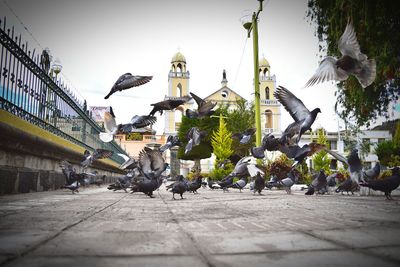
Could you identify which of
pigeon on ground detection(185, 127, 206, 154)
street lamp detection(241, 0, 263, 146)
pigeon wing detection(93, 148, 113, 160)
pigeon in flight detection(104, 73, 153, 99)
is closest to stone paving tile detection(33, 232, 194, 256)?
pigeon in flight detection(104, 73, 153, 99)

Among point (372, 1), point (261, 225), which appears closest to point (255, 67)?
point (372, 1)

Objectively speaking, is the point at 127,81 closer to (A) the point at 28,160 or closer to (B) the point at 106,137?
(B) the point at 106,137

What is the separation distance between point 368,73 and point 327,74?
1.94 ft

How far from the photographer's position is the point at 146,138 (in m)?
42.7

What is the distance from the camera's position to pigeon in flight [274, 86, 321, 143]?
5.19 metres

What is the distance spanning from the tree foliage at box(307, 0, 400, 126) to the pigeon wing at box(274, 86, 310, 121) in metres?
1.97

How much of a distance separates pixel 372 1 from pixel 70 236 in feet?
22.7

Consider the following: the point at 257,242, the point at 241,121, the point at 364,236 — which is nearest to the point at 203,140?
the point at 241,121

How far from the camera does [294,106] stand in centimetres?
579

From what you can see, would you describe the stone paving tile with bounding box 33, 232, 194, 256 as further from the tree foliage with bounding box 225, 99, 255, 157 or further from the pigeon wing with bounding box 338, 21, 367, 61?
the tree foliage with bounding box 225, 99, 255, 157

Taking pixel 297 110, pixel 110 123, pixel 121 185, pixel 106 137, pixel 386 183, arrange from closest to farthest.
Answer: pixel 386 183 → pixel 297 110 → pixel 106 137 → pixel 121 185 → pixel 110 123

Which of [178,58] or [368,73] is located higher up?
[178,58]

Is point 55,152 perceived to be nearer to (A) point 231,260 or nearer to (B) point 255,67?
(A) point 231,260

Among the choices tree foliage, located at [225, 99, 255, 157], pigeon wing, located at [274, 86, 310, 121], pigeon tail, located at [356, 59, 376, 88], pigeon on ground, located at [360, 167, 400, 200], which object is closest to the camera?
pigeon tail, located at [356, 59, 376, 88]
